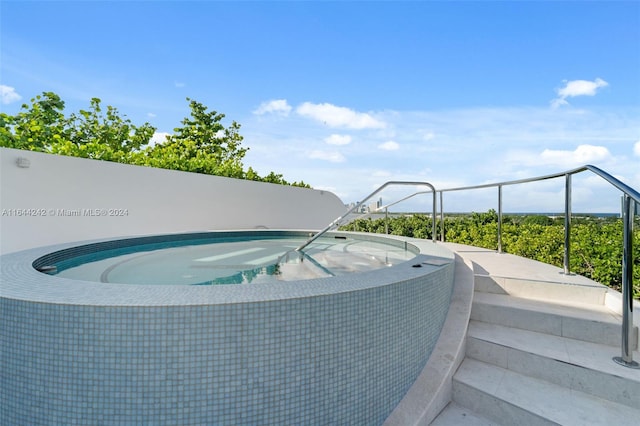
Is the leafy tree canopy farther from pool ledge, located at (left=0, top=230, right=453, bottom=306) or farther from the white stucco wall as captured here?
pool ledge, located at (left=0, top=230, right=453, bottom=306)

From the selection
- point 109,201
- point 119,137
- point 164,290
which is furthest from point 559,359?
point 119,137

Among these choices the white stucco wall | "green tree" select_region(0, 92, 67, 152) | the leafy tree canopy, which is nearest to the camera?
the white stucco wall

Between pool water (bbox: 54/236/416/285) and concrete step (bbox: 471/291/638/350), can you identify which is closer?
concrete step (bbox: 471/291/638/350)

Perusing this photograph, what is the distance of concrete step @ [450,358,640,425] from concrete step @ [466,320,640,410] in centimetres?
4

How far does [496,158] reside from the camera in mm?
6641

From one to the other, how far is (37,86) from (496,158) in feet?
48.2

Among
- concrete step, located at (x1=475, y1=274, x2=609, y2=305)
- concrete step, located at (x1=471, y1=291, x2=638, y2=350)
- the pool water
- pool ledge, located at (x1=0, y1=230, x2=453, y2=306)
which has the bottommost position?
concrete step, located at (x1=471, y1=291, x2=638, y2=350)

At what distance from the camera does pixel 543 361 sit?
82.4 inches

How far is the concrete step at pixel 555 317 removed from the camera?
7.35ft

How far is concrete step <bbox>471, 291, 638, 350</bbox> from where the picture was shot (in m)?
2.24

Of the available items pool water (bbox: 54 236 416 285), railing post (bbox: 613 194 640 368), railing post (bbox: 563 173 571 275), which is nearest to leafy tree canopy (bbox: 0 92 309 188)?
pool water (bbox: 54 236 416 285)

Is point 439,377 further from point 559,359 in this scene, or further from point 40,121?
point 40,121

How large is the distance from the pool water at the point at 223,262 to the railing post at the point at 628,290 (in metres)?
→ 1.85

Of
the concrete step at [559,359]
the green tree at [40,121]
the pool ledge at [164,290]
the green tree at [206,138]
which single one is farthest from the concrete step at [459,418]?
the green tree at [206,138]
